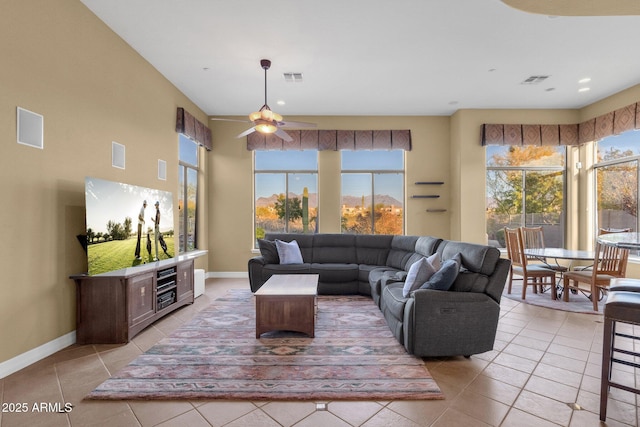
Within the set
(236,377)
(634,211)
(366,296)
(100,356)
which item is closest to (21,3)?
(100,356)

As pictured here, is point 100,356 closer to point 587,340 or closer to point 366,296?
point 366,296

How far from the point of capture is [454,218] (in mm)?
6004

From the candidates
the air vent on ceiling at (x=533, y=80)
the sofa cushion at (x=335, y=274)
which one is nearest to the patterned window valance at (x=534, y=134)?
the air vent on ceiling at (x=533, y=80)

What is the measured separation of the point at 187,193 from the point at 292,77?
2.84 meters

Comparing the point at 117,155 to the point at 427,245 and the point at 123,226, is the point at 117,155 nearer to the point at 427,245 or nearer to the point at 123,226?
the point at 123,226

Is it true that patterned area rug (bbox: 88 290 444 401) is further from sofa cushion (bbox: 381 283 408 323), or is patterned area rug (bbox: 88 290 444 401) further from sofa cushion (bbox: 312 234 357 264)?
sofa cushion (bbox: 312 234 357 264)

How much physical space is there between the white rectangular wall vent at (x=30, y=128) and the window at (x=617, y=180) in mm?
7982

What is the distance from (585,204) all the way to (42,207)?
8.23 m

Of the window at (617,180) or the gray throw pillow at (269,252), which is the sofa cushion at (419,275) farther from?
the window at (617,180)

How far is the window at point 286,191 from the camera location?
20.5 ft

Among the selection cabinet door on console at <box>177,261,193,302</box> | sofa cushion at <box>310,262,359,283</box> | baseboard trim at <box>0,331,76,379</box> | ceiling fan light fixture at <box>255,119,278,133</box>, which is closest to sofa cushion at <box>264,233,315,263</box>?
sofa cushion at <box>310,262,359,283</box>

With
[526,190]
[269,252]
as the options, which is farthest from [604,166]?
[269,252]

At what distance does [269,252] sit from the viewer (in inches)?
188

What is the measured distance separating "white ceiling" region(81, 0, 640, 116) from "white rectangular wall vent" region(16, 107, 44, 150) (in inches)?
53.8
